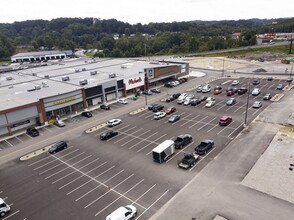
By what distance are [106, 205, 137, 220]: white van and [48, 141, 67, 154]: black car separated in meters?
21.1

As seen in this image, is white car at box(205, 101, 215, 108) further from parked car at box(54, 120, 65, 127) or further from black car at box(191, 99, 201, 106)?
parked car at box(54, 120, 65, 127)

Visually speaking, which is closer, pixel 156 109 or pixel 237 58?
pixel 156 109

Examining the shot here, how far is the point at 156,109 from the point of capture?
61.0 m

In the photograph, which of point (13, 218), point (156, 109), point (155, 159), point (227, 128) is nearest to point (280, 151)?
point (227, 128)

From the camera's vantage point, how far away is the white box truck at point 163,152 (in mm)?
37062

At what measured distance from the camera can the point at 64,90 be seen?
62.4 m

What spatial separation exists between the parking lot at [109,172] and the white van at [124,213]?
885 millimetres

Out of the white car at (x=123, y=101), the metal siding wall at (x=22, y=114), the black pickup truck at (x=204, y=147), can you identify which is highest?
the metal siding wall at (x=22, y=114)

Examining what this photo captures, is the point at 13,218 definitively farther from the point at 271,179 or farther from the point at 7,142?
the point at 271,179

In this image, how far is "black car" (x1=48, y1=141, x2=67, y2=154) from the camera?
141 feet

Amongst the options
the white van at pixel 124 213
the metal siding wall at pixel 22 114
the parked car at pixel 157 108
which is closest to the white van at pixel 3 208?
the white van at pixel 124 213

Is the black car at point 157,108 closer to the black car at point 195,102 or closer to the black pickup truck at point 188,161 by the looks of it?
the black car at point 195,102

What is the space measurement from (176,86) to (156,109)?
90.4ft

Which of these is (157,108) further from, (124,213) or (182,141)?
(124,213)
